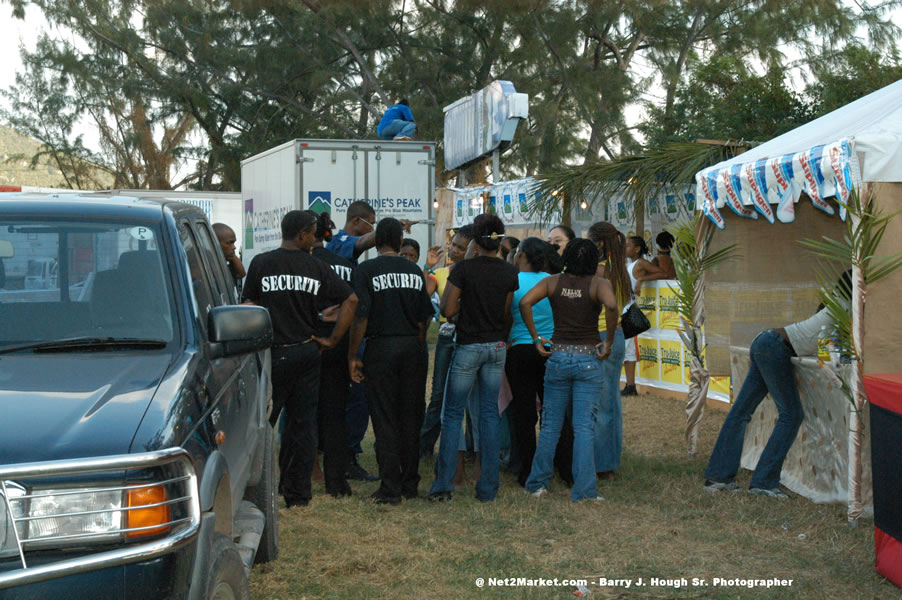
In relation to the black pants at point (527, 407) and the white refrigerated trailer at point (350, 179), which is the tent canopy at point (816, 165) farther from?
the white refrigerated trailer at point (350, 179)

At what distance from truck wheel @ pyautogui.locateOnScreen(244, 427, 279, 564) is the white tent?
11.9ft

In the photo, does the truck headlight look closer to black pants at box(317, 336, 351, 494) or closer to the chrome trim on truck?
the chrome trim on truck

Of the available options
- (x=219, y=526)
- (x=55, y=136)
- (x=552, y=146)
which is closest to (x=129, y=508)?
(x=219, y=526)

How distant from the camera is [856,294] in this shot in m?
6.16

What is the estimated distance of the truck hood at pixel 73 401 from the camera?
8.71 ft

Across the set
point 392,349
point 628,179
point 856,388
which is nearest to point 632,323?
point 856,388

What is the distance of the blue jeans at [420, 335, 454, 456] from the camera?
774cm

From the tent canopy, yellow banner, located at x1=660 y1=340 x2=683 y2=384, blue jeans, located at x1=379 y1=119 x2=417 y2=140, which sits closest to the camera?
the tent canopy

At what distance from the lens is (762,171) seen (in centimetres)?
706

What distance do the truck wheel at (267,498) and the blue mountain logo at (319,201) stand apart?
7983mm

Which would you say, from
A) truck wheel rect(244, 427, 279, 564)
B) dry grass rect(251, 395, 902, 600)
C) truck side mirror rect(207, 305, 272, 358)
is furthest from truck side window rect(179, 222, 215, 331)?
dry grass rect(251, 395, 902, 600)

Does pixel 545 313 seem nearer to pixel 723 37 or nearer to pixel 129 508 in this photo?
pixel 129 508

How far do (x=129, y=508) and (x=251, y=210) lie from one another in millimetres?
13857

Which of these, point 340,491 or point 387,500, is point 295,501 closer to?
point 340,491
